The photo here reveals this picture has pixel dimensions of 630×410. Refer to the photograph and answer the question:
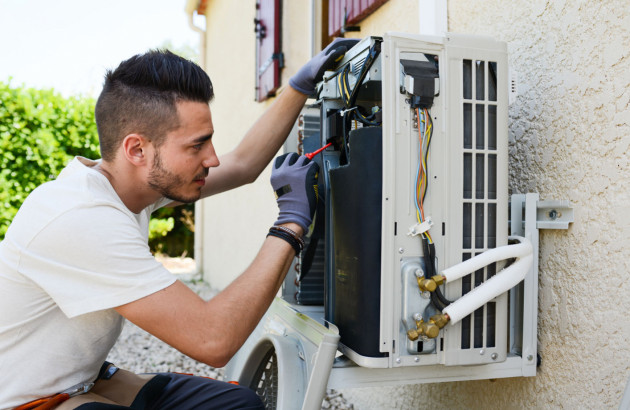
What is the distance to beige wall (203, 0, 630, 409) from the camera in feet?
3.91

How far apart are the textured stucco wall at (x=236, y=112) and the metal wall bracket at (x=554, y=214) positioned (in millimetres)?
2571

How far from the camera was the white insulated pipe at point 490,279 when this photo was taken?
1.16 meters

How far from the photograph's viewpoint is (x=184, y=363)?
11.8ft

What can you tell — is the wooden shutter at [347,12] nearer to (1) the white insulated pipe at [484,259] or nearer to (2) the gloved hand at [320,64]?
(2) the gloved hand at [320,64]

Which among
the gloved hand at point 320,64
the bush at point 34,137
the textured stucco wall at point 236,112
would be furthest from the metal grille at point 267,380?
the bush at point 34,137

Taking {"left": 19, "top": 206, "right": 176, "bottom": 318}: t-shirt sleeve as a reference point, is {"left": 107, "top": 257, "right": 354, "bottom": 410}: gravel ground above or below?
below

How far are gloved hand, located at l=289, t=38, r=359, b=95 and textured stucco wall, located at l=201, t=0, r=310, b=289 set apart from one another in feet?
6.98

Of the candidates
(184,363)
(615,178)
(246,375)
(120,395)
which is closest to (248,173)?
(246,375)

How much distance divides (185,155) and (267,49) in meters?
2.91

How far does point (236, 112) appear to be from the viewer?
5504 mm

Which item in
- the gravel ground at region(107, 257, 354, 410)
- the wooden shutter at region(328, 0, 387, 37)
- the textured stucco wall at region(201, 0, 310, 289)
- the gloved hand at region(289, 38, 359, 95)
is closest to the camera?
the gloved hand at region(289, 38, 359, 95)

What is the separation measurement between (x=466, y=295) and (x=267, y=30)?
345cm

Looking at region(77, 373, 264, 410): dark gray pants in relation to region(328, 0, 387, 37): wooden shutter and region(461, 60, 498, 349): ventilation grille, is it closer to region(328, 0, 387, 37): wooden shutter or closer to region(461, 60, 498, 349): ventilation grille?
region(461, 60, 498, 349): ventilation grille

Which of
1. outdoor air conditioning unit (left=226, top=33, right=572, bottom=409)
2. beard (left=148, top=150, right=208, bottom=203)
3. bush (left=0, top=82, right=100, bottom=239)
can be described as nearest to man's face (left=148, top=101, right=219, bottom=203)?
beard (left=148, top=150, right=208, bottom=203)
